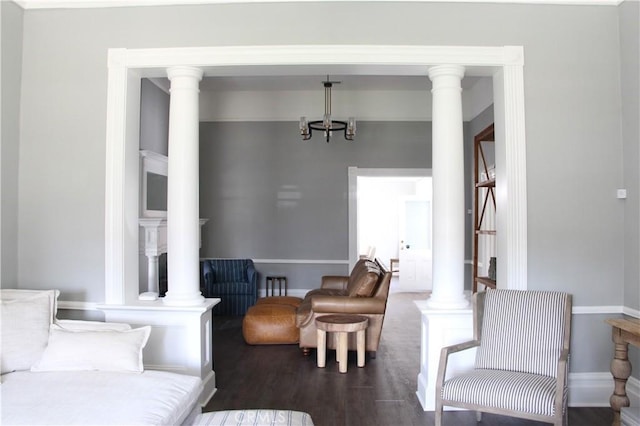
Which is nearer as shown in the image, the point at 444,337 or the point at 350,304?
the point at 444,337

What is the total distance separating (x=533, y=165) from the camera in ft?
10.4

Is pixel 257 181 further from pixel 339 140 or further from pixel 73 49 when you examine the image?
pixel 73 49

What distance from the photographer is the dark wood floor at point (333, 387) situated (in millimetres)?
3002

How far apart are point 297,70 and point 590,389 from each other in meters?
3.39

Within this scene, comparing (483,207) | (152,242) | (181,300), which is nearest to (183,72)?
(181,300)

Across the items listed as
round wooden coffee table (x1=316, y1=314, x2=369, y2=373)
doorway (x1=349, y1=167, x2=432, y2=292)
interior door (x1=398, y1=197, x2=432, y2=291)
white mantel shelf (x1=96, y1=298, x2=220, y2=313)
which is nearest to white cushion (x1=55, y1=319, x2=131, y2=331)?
white mantel shelf (x1=96, y1=298, x2=220, y2=313)

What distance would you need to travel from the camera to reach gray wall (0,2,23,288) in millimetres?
3209

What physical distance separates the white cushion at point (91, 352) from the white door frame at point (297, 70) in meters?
0.70

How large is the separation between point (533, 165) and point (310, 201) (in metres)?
4.15

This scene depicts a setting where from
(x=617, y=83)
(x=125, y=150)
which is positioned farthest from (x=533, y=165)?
(x=125, y=150)

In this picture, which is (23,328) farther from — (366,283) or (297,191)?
(297,191)

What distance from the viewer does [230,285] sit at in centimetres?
640

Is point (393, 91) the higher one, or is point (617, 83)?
point (393, 91)

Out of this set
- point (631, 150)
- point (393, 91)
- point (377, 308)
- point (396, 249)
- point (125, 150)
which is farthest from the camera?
point (396, 249)
